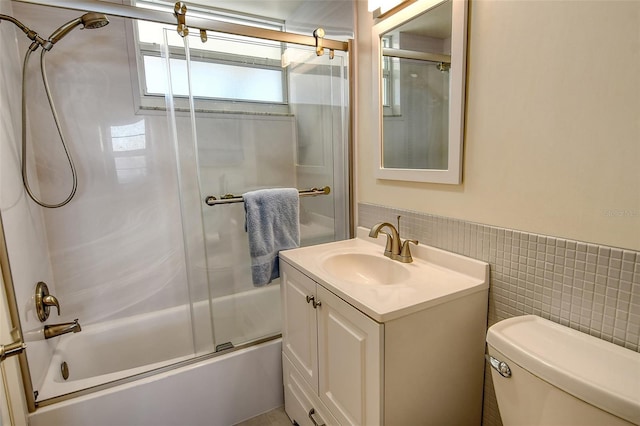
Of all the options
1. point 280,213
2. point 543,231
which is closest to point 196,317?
point 280,213

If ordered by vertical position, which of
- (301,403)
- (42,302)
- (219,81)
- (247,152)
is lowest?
(301,403)

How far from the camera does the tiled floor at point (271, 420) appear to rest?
168 centimetres

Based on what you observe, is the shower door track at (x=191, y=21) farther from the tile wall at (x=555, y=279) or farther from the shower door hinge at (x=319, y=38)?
the tile wall at (x=555, y=279)

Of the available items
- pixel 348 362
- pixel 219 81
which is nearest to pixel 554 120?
pixel 348 362

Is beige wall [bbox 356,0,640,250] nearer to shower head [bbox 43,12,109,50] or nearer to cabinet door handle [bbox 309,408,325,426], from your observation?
cabinet door handle [bbox 309,408,325,426]

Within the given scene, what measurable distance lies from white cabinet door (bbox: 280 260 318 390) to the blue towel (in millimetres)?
90

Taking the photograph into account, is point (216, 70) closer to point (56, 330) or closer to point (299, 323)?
point (299, 323)

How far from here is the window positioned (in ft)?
5.13

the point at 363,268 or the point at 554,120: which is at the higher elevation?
the point at 554,120

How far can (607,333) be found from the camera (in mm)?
888

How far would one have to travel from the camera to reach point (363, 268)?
1557mm

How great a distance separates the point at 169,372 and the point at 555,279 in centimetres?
163

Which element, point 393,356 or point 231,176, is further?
point 231,176

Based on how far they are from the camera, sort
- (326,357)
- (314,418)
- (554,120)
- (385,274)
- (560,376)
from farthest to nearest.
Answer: (385,274), (314,418), (326,357), (554,120), (560,376)
